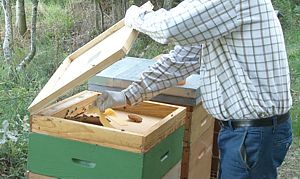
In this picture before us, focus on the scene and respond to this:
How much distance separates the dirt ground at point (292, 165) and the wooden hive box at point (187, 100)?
170 cm

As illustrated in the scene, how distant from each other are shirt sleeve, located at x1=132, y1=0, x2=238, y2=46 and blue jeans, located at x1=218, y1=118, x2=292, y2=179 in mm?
514

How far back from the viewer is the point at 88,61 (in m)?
2.55

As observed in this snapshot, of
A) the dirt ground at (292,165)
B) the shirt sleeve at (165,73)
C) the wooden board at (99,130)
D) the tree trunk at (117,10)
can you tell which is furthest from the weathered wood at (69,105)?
the tree trunk at (117,10)

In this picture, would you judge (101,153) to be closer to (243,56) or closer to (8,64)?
(243,56)

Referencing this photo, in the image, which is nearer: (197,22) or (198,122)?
(197,22)

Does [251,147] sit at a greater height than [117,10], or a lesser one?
lesser

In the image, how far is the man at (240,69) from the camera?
2344 millimetres

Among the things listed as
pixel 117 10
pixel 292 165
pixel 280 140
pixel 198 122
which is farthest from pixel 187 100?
pixel 117 10

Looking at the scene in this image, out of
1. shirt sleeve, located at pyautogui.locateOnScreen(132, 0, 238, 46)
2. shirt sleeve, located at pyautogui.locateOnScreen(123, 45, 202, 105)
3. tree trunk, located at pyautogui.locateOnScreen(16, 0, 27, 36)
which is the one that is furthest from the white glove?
tree trunk, located at pyautogui.locateOnScreen(16, 0, 27, 36)

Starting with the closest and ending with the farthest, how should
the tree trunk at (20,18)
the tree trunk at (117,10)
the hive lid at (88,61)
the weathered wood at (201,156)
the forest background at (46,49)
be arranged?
the hive lid at (88,61) → the weathered wood at (201,156) → the forest background at (46,49) → the tree trunk at (20,18) → the tree trunk at (117,10)

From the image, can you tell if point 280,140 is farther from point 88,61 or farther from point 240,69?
point 88,61

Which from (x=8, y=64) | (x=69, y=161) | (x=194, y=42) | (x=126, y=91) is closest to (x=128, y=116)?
(x=126, y=91)

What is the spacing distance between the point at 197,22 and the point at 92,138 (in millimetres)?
756

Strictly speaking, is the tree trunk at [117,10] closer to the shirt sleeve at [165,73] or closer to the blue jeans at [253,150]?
the shirt sleeve at [165,73]
